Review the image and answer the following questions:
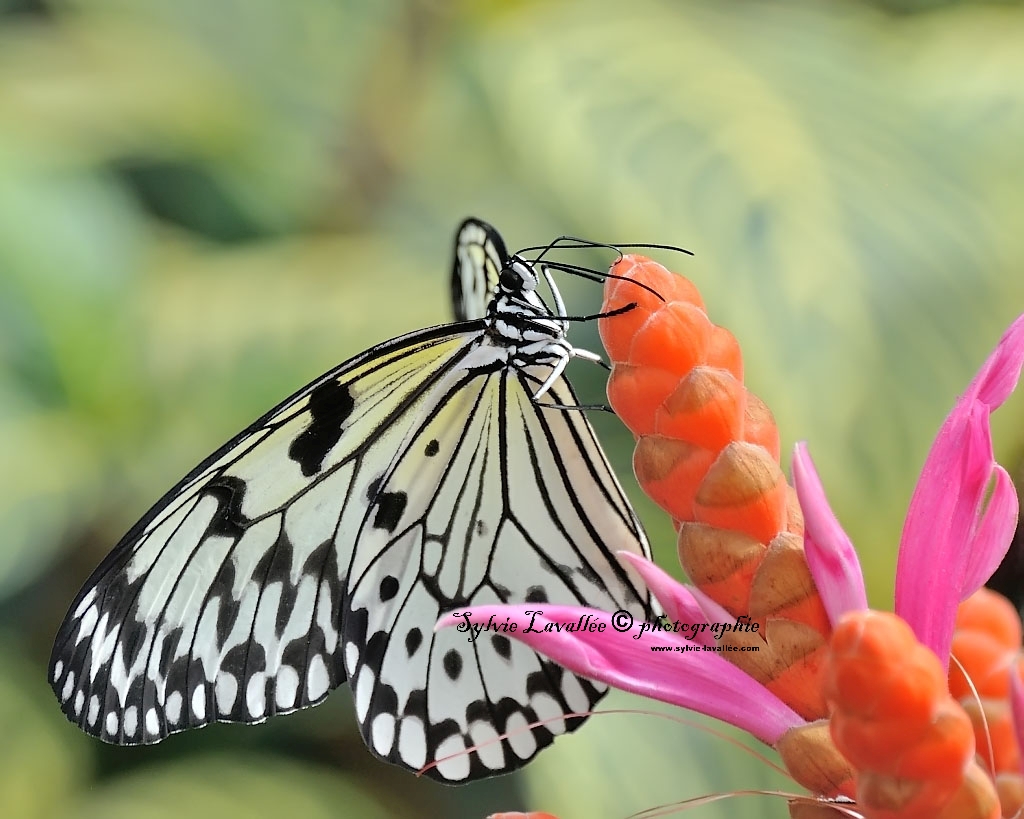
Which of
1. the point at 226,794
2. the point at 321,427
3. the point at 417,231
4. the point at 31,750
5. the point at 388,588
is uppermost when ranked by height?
the point at 417,231

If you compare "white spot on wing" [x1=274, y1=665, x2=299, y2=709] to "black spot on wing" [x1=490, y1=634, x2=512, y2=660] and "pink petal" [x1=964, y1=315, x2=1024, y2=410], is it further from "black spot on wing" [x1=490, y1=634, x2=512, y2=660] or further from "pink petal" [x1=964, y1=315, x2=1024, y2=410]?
"pink petal" [x1=964, y1=315, x2=1024, y2=410]

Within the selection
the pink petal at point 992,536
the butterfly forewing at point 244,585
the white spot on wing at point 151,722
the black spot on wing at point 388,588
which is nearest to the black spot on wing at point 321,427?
the butterfly forewing at point 244,585

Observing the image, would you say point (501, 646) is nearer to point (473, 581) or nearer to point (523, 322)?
point (473, 581)

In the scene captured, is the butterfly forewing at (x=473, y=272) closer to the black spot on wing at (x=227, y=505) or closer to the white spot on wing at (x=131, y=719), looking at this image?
the black spot on wing at (x=227, y=505)

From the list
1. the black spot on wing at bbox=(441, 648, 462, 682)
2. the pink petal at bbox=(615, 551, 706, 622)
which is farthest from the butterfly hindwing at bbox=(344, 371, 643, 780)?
the pink petal at bbox=(615, 551, 706, 622)

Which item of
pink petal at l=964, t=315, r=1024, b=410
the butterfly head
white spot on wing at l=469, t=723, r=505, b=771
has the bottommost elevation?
white spot on wing at l=469, t=723, r=505, b=771

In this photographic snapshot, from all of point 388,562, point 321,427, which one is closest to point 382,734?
point 388,562

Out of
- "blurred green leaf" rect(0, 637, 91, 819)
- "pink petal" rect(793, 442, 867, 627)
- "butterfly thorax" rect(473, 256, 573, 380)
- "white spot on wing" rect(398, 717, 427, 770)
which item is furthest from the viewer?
"blurred green leaf" rect(0, 637, 91, 819)
